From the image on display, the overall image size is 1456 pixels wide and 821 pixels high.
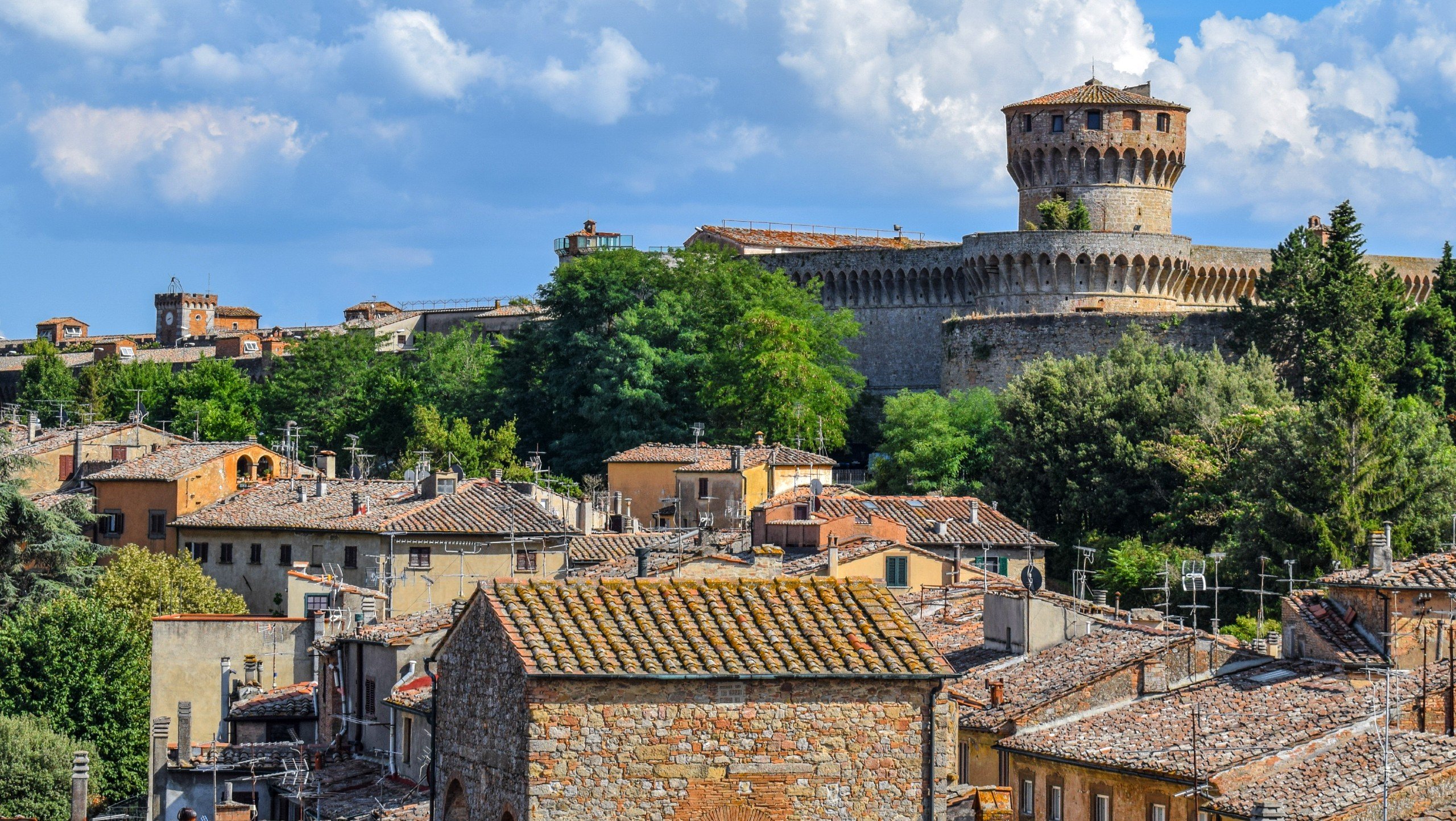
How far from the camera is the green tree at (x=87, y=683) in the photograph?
39.7m

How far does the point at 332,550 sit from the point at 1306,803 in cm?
2846

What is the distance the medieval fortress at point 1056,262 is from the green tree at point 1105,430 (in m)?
10.0

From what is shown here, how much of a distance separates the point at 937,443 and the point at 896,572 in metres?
24.7

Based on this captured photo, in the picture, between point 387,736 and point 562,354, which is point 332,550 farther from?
point 562,354

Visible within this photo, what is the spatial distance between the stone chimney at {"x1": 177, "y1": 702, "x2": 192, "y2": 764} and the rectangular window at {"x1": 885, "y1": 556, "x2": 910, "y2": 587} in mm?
10851

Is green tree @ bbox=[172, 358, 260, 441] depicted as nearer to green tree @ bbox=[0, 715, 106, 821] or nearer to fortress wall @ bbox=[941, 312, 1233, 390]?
fortress wall @ bbox=[941, 312, 1233, 390]

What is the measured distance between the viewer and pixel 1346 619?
28.3 meters

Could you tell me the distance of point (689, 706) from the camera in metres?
14.8

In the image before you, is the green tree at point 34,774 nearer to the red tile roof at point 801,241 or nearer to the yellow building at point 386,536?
the yellow building at point 386,536

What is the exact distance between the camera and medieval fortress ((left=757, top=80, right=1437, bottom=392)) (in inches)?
2798

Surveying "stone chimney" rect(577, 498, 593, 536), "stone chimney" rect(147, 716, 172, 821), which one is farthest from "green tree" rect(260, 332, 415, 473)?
"stone chimney" rect(147, 716, 172, 821)

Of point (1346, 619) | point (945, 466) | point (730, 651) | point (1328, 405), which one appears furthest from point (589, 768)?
point (945, 466)

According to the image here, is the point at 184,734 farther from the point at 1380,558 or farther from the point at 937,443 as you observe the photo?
the point at 937,443

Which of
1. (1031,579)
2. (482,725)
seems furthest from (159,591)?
(482,725)
